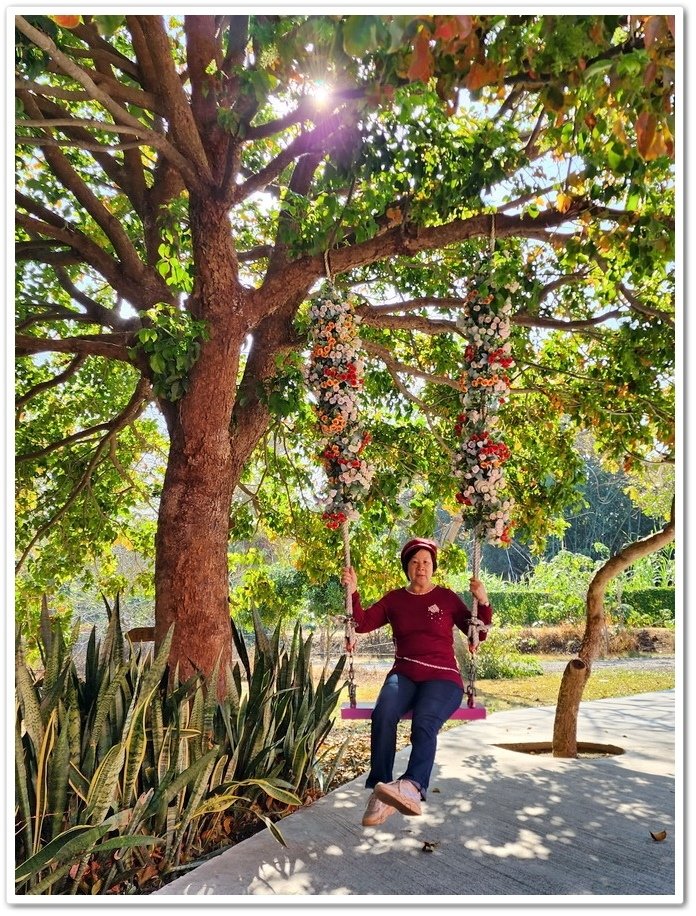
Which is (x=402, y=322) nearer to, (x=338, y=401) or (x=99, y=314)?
(x=338, y=401)

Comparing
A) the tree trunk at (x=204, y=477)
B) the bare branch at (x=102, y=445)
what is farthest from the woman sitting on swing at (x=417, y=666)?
the bare branch at (x=102, y=445)

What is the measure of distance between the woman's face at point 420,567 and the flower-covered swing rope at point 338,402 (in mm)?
355

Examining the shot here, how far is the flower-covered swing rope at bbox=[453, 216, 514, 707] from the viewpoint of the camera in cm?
357

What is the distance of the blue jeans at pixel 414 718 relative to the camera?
3250 mm

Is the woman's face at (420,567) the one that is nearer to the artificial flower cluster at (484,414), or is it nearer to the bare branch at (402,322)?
the artificial flower cluster at (484,414)

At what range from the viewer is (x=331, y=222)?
4.04 meters

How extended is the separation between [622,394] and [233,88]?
3.18m

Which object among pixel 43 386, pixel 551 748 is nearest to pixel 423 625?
pixel 551 748

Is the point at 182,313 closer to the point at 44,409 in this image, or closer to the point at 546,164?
the point at 546,164

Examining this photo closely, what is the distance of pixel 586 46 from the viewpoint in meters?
2.81

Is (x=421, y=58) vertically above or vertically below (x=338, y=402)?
above

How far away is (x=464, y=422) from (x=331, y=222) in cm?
129

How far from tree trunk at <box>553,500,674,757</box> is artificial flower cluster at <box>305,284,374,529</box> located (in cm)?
222
